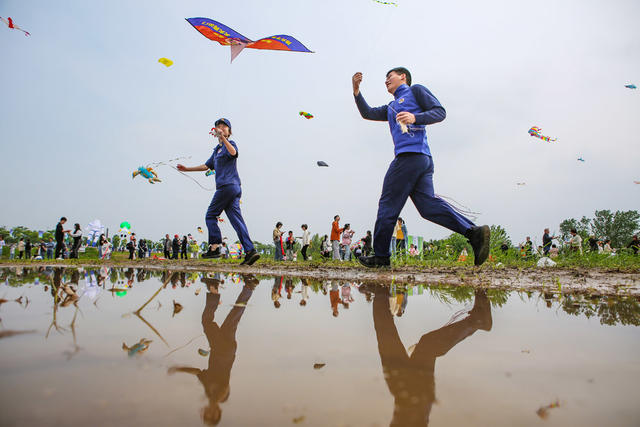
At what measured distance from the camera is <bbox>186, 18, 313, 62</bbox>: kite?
15.2ft

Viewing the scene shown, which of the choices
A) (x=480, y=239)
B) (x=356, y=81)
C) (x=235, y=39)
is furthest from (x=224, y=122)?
(x=480, y=239)

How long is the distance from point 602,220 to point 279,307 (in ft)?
228

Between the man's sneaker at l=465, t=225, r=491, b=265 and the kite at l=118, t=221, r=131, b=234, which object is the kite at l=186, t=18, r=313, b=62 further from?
the kite at l=118, t=221, r=131, b=234

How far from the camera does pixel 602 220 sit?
55.2 metres

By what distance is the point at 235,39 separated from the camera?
16.8 ft

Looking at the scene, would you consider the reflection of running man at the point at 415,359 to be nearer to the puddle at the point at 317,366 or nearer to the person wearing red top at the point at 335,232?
the puddle at the point at 317,366

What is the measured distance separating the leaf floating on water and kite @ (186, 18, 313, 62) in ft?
14.7

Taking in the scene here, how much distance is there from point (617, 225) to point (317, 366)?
68.3 m

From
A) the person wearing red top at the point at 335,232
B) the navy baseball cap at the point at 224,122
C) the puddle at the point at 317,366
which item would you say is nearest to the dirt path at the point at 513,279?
the puddle at the point at 317,366

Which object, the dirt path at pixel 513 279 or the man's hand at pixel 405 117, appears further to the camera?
the man's hand at pixel 405 117

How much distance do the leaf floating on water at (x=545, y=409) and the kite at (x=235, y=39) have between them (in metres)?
4.47

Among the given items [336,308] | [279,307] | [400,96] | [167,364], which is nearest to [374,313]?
[336,308]

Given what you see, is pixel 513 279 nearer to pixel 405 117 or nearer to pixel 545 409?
pixel 405 117

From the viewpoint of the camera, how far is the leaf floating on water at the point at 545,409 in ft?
2.30
